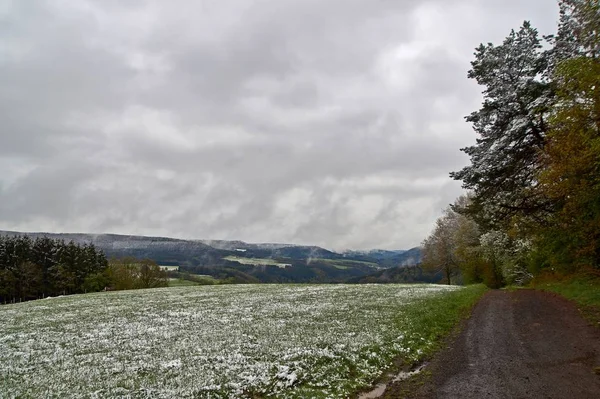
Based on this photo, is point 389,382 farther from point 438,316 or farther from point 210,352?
point 438,316

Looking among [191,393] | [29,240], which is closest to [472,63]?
[191,393]

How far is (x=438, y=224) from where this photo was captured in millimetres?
73625

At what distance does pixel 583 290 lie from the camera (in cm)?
2541

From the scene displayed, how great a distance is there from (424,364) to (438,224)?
65.3 metres

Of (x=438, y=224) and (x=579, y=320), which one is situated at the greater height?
(x=438, y=224)

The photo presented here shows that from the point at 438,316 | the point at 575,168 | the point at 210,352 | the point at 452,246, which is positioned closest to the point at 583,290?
the point at 575,168

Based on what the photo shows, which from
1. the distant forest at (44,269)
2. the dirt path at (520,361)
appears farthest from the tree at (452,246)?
the distant forest at (44,269)

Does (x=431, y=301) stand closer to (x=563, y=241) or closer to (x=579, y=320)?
(x=579, y=320)

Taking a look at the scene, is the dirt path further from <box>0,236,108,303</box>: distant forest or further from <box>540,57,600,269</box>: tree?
<box>0,236,108,303</box>: distant forest

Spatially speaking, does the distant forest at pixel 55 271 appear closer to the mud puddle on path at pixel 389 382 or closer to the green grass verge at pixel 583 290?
the green grass verge at pixel 583 290

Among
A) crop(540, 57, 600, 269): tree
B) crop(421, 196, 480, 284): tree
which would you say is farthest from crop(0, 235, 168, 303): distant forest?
crop(540, 57, 600, 269): tree

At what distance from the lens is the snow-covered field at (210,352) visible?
1112 cm

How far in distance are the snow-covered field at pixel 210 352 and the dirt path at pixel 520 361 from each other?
6.50ft

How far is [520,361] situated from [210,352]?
37.7 feet
